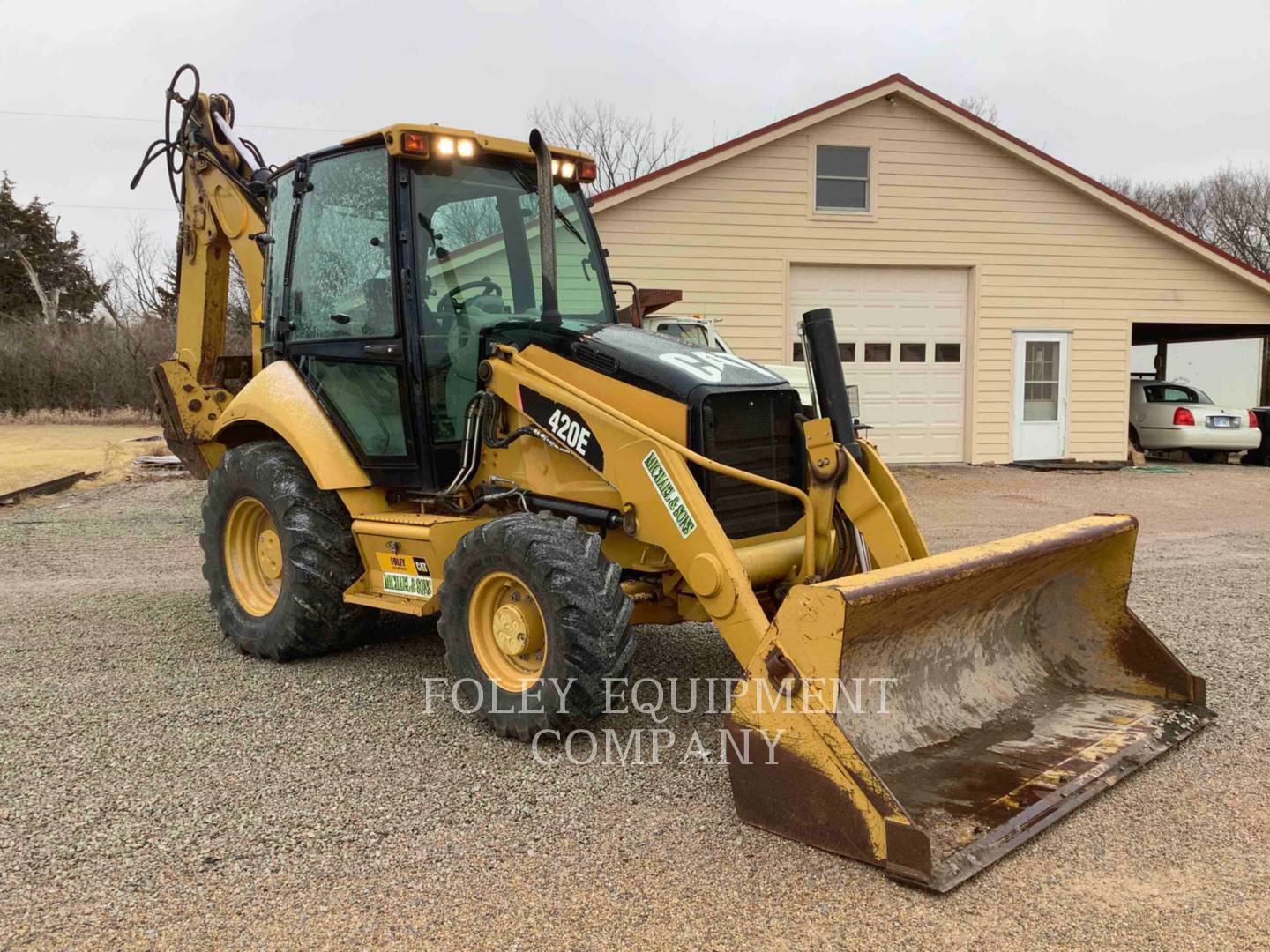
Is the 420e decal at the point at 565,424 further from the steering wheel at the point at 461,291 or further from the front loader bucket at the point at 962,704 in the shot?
the front loader bucket at the point at 962,704

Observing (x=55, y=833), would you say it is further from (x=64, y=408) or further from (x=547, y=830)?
(x=64, y=408)

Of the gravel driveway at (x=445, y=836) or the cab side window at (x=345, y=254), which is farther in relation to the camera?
the cab side window at (x=345, y=254)

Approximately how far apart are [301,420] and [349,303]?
65 centimetres

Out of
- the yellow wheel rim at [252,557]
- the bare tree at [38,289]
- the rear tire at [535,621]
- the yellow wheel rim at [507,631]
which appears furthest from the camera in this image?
the bare tree at [38,289]

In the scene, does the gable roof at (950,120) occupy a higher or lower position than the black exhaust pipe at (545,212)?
higher

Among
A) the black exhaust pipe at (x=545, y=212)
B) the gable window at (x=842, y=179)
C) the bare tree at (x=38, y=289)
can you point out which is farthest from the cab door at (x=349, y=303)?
the bare tree at (x=38, y=289)

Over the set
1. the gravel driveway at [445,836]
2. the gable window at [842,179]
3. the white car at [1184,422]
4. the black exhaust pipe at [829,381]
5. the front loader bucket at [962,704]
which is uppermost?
the gable window at [842,179]

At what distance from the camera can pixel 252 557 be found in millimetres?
5699

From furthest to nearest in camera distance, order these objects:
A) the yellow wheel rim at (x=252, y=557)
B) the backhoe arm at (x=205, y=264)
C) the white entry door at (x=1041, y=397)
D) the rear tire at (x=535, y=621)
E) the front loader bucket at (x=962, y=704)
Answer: the white entry door at (x=1041, y=397) → the backhoe arm at (x=205, y=264) → the yellow wheel rim at (x=252, y=557) → the rear tire at (x=535, y=621) → the front loader bucket at (x=962, y=704)

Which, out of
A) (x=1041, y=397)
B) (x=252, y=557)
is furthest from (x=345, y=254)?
(x=1041, y=397)

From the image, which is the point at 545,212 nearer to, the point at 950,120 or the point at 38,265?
the point at 950,120

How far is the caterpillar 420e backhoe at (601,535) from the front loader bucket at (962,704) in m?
0.01

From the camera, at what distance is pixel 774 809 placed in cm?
328

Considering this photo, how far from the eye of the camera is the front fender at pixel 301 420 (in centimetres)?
508
